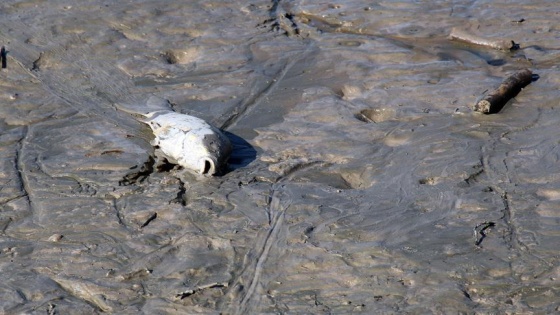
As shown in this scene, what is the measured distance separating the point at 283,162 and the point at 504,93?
8.06 feet

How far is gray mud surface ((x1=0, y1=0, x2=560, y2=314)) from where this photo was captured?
A: 619 cm

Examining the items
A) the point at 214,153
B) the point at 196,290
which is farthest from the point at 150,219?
the point at 196,290

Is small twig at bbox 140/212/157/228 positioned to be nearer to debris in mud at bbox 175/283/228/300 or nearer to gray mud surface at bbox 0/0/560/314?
gray mud surface at bbox 0/0/560/314

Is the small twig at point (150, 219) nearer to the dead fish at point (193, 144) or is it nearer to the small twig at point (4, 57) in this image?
the dead fish at point (193, 144)

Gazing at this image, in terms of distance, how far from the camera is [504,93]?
868 cm

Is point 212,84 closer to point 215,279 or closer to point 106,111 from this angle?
point 106,111

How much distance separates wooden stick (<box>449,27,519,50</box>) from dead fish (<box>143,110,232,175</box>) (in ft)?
12.5

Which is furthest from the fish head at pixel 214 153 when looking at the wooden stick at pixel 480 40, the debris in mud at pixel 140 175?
the wooden stick at pixel 480 40

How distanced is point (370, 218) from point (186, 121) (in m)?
2.11

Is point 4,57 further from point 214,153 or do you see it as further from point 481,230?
point 481,230

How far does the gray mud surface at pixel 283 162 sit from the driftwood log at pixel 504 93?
8cm

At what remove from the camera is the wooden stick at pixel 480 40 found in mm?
10031

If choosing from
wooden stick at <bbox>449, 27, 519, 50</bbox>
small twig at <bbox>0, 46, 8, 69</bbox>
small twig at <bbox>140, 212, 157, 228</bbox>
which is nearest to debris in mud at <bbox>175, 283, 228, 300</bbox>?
small twig at <bbox>140, 212, 157, 228</bbox>

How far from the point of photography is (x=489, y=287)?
6043 millimetres
